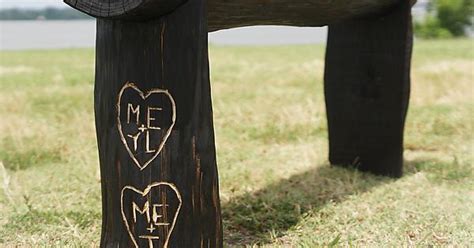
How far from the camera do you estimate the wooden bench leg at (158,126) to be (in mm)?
2686

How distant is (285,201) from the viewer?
13.0 ft

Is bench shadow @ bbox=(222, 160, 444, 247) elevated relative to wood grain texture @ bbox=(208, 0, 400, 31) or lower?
lower

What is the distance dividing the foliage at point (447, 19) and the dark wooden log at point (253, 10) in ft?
75.9

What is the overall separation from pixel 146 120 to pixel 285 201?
1.46 metres

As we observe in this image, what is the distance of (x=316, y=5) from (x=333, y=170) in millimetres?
1443

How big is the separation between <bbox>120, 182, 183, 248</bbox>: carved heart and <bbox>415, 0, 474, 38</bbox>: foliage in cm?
2480

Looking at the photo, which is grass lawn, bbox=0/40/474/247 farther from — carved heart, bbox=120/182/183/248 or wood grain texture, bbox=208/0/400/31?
wood grain texture, bbox=208/0/400/31

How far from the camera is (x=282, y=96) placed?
26.8ft

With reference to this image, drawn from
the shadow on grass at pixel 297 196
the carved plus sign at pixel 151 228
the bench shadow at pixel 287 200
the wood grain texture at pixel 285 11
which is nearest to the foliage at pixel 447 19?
the shadow on grass at pixel 297 196

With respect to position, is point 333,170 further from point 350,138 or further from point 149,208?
point 149,208

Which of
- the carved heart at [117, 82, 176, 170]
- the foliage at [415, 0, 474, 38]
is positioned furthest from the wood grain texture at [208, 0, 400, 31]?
the foliage at [415, 0, 474, 38]

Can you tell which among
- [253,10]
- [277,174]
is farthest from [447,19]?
[253,10]

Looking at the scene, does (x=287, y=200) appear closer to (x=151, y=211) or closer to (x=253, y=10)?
(x=253, y=10)

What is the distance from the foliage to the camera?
26.3 m
